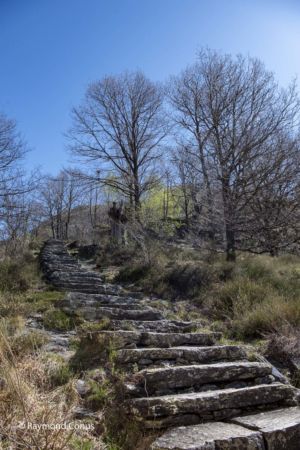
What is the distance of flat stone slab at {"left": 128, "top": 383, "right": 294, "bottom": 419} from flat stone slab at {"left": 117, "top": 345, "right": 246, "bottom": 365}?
800 mm

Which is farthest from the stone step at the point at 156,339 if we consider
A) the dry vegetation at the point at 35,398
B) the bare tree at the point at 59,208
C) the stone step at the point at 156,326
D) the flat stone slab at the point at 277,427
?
the bare tree at the point at 59,208

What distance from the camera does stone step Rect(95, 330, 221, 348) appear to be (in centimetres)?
527

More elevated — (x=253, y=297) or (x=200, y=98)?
(x=200, y=98)

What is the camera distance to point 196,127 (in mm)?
17625

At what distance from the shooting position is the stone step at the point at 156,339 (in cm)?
527

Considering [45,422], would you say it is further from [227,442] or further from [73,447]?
[227,442]

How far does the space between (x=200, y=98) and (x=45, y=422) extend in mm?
16108

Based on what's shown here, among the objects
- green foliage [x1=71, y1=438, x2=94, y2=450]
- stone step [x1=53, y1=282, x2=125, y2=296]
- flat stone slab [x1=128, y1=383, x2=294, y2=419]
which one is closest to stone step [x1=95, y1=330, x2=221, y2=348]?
flat stone slab [x1=128, y1=383, x2=294, y2=419]

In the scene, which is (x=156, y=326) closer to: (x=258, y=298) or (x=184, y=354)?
(x=184, y=354)

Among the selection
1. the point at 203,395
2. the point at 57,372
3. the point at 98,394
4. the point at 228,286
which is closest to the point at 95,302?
the point at 228,286

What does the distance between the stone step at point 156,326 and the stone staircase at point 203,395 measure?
0.04 m

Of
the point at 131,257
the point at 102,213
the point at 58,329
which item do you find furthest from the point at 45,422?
the point at 102,213

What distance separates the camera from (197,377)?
4395 mm

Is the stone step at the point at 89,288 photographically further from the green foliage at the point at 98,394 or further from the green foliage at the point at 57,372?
the green foliage at the point at 98,394
